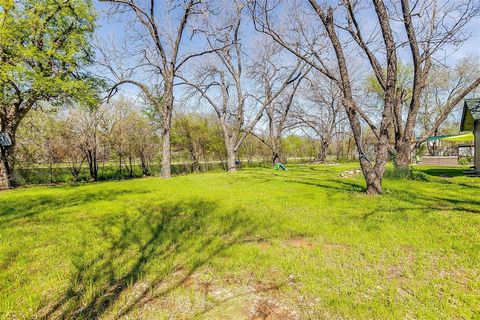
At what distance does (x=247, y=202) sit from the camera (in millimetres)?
6191

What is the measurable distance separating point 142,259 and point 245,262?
54.3 inches

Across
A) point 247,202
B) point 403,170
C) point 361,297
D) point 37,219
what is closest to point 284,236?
point 361,297

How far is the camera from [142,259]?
3035 millimetres

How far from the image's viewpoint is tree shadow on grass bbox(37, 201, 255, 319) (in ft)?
7.11

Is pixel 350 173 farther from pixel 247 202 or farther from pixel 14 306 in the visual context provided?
pixel 14 306

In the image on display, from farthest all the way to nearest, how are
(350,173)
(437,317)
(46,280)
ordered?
(350,173) → (46,280) → (437,317)

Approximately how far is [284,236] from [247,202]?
250 cm

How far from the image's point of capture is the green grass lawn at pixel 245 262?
6.81 feet

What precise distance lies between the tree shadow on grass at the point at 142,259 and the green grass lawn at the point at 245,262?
0.01 m

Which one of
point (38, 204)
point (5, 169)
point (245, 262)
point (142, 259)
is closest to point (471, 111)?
point (245, 262)

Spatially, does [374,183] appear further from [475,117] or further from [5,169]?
[5,169]

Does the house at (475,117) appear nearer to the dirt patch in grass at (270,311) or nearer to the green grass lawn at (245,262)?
the green grass lawn at (245,262)

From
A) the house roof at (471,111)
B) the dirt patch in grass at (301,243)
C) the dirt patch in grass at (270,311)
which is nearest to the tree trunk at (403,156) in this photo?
the house roof at (471,111)

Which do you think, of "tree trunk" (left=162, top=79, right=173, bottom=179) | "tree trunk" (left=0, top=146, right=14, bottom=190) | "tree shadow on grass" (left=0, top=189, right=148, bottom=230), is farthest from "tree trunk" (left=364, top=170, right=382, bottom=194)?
"tree trunk" (left=0, top=146, right=14, bottom=190)
